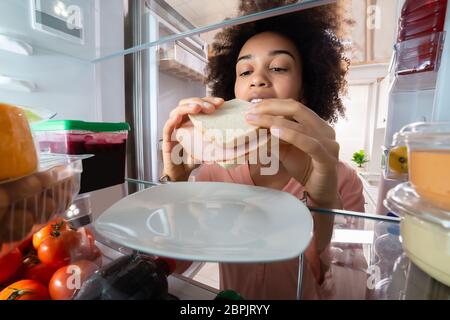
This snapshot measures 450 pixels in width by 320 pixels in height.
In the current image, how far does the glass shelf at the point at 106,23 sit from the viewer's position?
20.9 inches

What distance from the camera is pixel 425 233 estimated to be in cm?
27

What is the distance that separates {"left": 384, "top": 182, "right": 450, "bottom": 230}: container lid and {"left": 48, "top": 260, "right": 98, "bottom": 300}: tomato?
44 cm

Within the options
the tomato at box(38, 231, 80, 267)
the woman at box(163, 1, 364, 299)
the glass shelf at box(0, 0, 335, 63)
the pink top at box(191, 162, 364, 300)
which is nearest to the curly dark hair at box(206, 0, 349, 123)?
the woman at box(163, 1, 364, 299)

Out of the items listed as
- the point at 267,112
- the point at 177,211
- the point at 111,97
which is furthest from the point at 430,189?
the point at 111,97

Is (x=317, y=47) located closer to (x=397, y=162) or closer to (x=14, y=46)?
(x=397, y=162)

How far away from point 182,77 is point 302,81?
1.29 feet

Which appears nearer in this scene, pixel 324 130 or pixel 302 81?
pixel 324 130

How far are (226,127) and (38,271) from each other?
0.40 meters

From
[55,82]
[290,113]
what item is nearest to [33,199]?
[290,113]

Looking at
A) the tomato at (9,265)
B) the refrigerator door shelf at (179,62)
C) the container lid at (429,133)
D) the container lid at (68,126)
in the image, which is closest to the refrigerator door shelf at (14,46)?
the container lid at (68,126)
